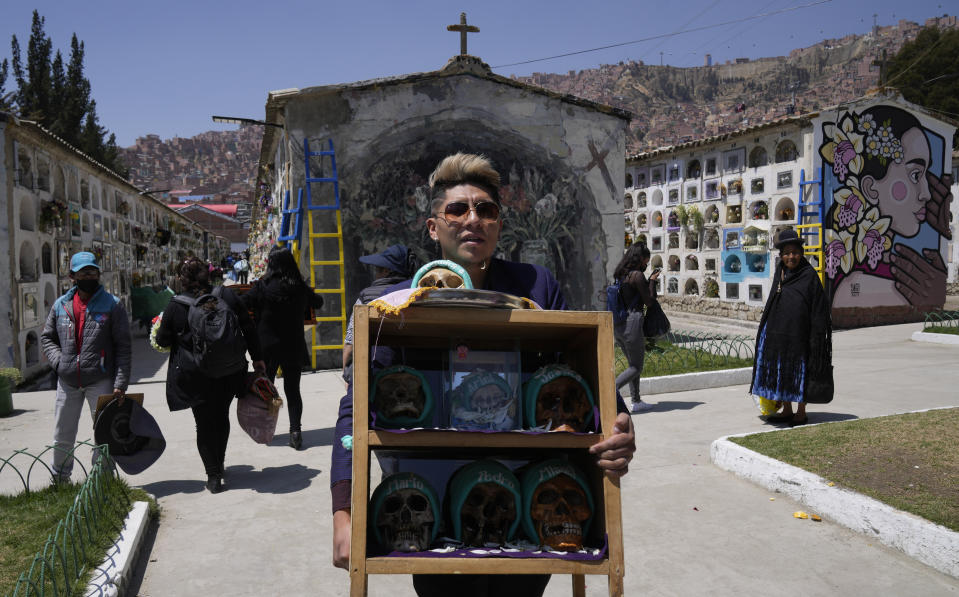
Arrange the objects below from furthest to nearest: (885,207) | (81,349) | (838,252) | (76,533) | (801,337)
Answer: (885,207)
(838,252)
(801,337)
(81,349)
(76,533)

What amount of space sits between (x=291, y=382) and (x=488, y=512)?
5493 millimetres

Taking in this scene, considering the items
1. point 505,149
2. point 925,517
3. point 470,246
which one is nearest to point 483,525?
point 470,246

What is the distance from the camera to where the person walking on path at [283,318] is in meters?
6.92

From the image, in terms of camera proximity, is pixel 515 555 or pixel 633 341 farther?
pixel 633 341

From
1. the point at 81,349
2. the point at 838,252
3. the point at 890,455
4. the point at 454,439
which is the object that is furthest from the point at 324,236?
the point at 838,252

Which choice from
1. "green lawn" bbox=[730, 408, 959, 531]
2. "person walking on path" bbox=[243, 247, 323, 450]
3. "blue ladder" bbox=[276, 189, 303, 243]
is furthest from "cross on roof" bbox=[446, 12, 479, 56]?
"green lawn" bbox=[730, 408, 959, 531]

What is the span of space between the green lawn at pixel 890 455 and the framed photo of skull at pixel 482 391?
3480 mm

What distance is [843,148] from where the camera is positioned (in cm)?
1950

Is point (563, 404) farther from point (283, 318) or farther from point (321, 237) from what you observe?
point (321, 237)

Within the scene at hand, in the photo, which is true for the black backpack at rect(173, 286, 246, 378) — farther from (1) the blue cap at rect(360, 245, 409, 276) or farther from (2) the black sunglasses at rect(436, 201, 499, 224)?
(2) the black sunglasses at rect(436, 201, 499, 224)

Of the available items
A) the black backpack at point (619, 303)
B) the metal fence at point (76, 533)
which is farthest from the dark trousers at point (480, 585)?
the black backpack at point (619, 303)

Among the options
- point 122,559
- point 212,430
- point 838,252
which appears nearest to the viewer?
point 122,559

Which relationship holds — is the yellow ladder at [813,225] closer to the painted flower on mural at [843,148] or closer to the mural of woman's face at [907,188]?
the painted flower on mural at [843,148]

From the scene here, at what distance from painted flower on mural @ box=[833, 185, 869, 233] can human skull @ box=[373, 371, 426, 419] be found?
20.5 metres
